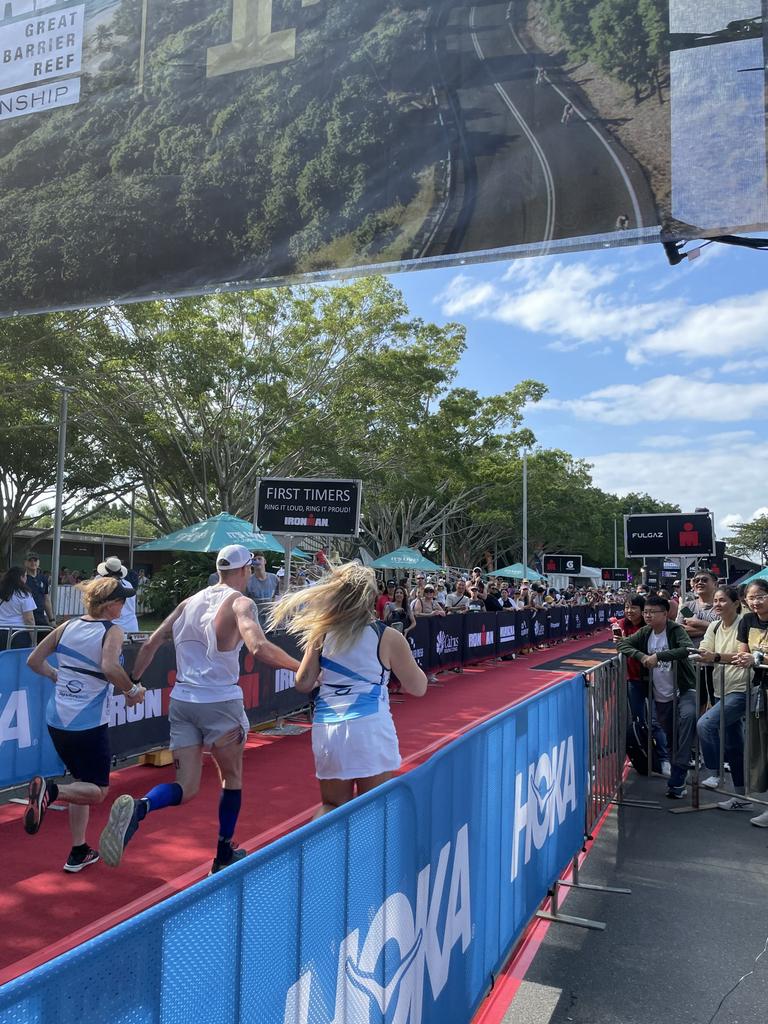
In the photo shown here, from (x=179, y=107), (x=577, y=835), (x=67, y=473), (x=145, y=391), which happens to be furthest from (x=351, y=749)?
(x=67, y=473)

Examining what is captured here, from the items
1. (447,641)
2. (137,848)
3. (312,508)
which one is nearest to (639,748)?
(137,848)

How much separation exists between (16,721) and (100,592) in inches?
108

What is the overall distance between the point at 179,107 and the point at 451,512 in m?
37.0

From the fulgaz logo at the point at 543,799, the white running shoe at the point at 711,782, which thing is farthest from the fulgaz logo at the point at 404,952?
the white running shoe at the point at 711,782

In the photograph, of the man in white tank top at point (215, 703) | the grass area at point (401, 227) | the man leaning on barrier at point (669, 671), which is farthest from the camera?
the grass area at point (401, 227)

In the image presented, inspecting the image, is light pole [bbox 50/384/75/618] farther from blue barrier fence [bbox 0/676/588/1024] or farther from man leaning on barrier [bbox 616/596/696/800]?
blue barrier fence [bbox 0/676/588/1024]

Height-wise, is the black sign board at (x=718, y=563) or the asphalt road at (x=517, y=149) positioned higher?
the asphalt road at (x=517, y=149)

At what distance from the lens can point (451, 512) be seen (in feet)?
147

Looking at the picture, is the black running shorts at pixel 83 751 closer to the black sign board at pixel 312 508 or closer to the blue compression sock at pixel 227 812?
the blue compression sock at pixel 227 812

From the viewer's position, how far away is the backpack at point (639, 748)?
25.1ft

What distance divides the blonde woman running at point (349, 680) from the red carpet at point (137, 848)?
162 cm

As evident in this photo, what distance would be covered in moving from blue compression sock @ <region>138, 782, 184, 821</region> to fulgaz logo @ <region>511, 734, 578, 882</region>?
1.86m

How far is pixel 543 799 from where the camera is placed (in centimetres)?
432

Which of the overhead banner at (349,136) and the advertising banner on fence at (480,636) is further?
the advertising banner on fence at (480,636)
